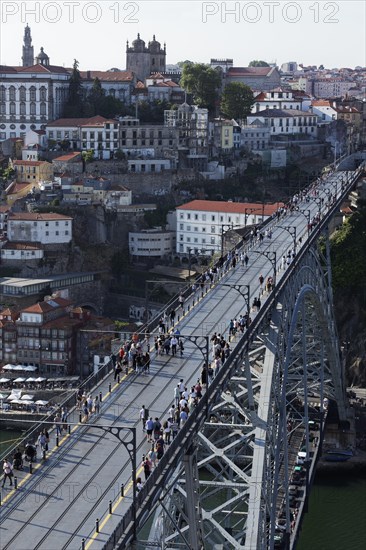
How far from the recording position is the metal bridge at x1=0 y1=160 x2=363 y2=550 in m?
20.1

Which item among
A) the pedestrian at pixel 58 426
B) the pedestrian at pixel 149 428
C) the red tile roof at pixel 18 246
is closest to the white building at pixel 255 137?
the red tile roof at pixel 18 246

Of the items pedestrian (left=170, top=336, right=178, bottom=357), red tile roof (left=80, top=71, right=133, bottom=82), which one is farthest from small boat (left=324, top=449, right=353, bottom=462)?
red tile roof (left=80, top=71, right=133, bottom=82)

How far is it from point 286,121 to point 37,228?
30129 millimetres

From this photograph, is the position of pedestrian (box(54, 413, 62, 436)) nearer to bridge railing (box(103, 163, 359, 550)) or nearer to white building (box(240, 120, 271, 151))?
bridge railing (box(103, 163, 359, 550))

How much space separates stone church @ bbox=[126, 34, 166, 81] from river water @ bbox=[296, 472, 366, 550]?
61.7m

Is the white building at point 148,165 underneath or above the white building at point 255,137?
underneath

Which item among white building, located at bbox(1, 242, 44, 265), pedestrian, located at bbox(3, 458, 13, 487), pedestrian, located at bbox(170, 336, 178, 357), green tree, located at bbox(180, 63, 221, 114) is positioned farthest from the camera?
green tree, located at bbox(180, 63, 221, 114)

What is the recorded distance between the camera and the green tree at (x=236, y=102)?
9512 centimetres

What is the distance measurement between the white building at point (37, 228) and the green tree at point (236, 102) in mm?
27355

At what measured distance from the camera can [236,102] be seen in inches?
3752

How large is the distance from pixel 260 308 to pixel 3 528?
47.1ft

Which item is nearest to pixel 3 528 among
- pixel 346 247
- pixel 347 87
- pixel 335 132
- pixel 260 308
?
pixel 260 308

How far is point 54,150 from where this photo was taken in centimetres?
8419

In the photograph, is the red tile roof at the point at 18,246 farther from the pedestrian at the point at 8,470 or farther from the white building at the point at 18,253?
the pedestrian at the point at 8,470
